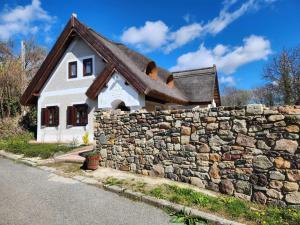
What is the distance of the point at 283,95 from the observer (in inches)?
957

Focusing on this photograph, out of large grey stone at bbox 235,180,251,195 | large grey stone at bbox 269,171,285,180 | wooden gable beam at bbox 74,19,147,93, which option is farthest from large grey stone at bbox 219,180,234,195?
wooden gable beam at bbox 74,19,147,93

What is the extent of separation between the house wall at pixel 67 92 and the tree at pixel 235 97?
28.7m

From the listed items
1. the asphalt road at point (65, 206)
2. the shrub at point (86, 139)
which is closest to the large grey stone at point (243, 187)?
the asphalt road at point (65, 206)

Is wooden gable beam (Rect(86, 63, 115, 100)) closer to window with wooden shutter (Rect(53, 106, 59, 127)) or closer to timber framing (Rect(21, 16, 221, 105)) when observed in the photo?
timber framing (Rect(21, 16, 221, 105))

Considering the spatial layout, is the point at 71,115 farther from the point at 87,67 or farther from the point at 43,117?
the point at 87,67

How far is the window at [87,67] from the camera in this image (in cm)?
1670

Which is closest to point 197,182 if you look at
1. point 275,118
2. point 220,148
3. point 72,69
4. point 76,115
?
point 220,148

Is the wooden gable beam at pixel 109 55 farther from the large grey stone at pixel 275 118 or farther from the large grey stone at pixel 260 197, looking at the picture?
the large grey stone at pixel 260 197

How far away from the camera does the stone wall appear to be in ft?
19.6

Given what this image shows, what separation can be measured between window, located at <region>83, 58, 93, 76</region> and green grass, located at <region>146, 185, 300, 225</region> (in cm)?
1159

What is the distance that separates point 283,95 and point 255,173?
2071 cm

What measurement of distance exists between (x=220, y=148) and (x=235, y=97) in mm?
38775

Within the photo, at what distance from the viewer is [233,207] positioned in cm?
570

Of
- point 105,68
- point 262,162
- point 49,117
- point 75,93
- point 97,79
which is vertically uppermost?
point 105,68
